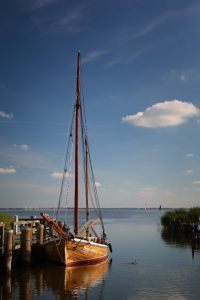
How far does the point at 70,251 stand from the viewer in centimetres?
2189

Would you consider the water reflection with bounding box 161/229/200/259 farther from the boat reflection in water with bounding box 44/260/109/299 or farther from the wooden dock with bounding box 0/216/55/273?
the wooden dock with bounding box 0/216/55/273

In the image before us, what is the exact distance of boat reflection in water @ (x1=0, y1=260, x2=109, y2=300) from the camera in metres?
16.5

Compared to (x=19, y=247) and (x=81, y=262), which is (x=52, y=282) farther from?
(x=19, y=247)

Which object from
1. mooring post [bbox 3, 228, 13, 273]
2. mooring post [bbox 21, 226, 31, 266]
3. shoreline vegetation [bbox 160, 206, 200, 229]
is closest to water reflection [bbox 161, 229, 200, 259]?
shoreline vegetation [bbox 160, 206, 200, 229]

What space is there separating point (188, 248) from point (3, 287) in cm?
2460

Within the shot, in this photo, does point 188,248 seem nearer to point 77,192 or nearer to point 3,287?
point 77,192

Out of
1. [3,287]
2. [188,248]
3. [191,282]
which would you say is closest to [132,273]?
[191,282]

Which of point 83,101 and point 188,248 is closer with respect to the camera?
point 83,101

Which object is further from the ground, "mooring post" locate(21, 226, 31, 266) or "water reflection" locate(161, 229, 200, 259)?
"mooring post" locate(21, 226, 31, 266)

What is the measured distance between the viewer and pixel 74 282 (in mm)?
19031

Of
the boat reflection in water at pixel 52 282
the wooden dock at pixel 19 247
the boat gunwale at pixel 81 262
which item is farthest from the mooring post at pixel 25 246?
the boat gunwale at pixel 81 262

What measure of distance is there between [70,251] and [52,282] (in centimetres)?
324

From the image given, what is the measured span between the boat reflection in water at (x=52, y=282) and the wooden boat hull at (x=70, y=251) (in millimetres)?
576

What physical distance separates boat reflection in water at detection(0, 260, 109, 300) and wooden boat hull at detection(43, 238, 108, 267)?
58cm
